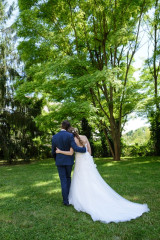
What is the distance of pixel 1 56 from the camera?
50.7ft

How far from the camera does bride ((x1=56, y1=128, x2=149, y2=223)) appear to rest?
3891 mm

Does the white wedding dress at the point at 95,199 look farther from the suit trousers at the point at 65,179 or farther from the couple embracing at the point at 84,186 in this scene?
the suit trousers at the point at 65,179

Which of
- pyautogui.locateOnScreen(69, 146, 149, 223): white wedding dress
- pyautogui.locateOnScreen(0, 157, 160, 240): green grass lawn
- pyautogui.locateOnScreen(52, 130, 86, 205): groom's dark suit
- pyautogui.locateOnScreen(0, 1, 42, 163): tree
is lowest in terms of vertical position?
pyautogui.locateOnScreen(0, 157, 160, 240): green grass lawn

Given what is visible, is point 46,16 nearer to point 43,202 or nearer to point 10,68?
point 10,68

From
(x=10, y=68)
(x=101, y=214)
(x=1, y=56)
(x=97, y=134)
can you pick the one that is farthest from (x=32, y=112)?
(x=101, y=214)

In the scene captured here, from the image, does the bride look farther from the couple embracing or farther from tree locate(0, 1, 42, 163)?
tree locate(0, 1, 42, 163)

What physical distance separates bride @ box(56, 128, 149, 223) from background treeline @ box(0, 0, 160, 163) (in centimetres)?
559

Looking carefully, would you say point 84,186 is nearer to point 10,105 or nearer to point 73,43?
point 73,43

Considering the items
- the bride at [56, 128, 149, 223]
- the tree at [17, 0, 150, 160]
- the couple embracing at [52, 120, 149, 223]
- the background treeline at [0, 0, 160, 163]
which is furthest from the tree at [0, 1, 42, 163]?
the bride at [56, 128, 149, 223]

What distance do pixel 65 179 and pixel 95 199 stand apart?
891 mm

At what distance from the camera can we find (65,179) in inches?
193

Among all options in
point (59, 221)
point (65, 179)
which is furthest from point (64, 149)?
point (59, 221)

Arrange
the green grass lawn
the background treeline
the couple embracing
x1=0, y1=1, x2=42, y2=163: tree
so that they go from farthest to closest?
x1=0, y1=1, x2=42, y2=163: tree, the background treeline, the couple embracing, the green grass lawn

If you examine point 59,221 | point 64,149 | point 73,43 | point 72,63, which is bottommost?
point 59,221
